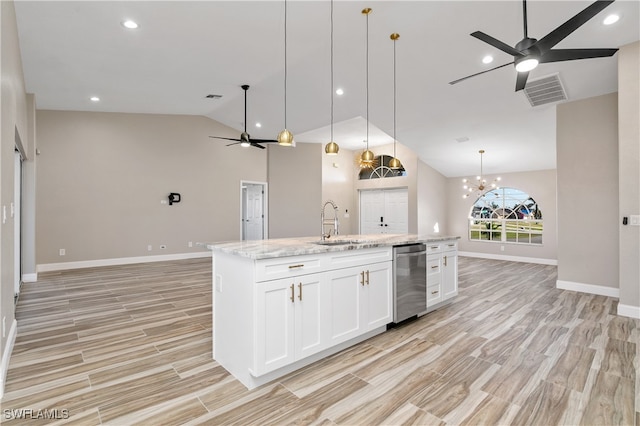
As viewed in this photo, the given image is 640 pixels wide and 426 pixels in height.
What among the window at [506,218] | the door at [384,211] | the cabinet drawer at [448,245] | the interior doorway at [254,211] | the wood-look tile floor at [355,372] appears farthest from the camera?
the door at [384,211]

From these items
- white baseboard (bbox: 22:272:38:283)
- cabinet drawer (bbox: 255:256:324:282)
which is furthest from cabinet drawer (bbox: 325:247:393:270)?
white baseboard (bbox: 22:272:38:283)

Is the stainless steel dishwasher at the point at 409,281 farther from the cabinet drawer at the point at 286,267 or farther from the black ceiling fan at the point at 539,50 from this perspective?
the black ceiling fan at the point at 539,50

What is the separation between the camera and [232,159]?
8.34 metres

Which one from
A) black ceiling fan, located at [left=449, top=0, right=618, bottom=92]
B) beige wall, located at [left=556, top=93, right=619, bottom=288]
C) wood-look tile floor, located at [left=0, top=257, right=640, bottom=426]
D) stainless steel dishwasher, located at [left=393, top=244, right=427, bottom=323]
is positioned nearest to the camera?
wood-look tile floor, located at [left=0, top=257, right=640, bottom=426]

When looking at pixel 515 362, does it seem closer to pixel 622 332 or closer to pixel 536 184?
pixel 622 332

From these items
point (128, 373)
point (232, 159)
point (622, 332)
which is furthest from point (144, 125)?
point (622, 332)

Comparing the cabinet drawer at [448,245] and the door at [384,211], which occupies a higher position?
the door at [384,211]

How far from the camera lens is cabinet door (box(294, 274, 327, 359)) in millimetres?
2359

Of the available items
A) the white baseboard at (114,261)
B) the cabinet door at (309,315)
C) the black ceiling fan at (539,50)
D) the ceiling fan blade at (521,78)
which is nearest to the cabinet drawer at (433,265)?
the cabinet door at (309,315)

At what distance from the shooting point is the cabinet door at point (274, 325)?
7.04 ft

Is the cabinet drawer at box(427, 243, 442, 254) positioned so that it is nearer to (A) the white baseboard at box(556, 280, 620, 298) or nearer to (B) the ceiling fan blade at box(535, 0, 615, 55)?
(B) the ceiling fan blade at box(535, 0, 615, 55)

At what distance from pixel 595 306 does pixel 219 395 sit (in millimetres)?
4740

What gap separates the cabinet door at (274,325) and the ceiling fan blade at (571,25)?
2.56 metres

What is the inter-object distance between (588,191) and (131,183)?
8.60m
